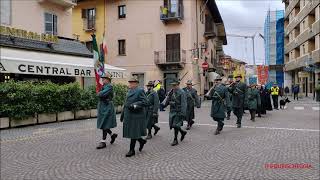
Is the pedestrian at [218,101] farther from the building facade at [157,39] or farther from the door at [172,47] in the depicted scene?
the door at [172,47]

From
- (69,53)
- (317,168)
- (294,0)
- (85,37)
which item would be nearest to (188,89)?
(317,168)

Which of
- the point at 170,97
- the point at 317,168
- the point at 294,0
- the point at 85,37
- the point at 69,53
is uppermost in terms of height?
the point at 294,0

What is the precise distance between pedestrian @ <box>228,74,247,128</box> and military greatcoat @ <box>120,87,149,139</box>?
6287 millimetres

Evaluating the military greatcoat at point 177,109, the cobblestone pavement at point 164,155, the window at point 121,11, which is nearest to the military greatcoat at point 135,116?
the cobblestone pavement at point 164,155

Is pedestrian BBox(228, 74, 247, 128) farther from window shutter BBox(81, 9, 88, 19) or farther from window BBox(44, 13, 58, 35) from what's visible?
window shutter BBox(81, 9, 88, 19)

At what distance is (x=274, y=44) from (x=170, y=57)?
34922 mm

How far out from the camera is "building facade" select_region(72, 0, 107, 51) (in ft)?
121

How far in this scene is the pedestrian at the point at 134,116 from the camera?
28.7 ft

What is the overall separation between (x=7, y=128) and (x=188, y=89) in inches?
249

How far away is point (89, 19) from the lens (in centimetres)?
3722

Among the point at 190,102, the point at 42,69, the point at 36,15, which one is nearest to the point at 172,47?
the point at 36,15

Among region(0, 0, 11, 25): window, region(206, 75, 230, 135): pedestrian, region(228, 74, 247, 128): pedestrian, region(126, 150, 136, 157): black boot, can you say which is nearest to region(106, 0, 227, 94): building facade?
region(0, 0, 11, 25): window

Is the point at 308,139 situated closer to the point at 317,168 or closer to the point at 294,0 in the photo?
the point at 317,168

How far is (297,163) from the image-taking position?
811cm
